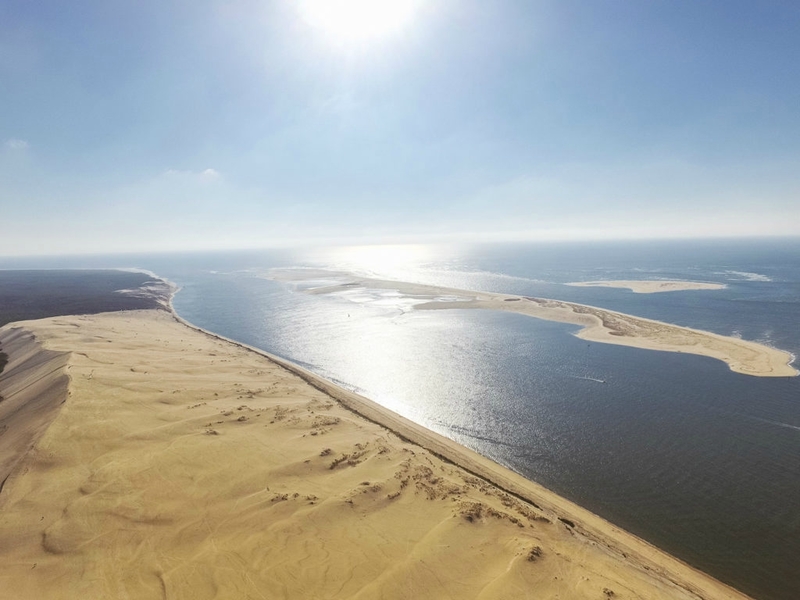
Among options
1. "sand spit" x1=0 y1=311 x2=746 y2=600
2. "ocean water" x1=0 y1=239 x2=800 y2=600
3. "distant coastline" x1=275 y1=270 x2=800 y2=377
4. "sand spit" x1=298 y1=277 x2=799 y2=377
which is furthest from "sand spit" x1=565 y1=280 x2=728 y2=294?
"sand spit" x1=0 y1=311 x2=746 y2=600

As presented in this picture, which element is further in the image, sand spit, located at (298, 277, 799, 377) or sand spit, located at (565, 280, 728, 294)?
sand spit, located at (565, 280, 728, 294)

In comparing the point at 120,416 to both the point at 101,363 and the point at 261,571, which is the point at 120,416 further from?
the point at 261,571

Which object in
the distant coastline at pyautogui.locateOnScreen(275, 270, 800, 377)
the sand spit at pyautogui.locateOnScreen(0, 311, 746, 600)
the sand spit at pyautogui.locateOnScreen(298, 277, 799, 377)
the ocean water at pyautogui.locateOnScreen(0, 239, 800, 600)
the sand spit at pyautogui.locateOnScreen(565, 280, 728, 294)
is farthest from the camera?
the sand spit at pyautogui.locateOnScreen(565, 280, 728, 294)

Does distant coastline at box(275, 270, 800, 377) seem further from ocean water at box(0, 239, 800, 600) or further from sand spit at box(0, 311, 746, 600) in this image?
sand spit at box(0, 311, 746, 600)

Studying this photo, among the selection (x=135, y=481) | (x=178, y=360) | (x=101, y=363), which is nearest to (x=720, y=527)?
(x=135, y=481)

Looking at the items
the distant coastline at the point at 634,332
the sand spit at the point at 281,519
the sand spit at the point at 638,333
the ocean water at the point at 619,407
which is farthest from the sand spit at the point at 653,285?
the sand spit at the point at 281,519

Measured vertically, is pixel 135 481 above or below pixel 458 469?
above

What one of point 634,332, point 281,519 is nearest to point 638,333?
point 634,332

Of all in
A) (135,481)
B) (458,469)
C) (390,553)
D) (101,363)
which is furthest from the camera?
(101,363)
